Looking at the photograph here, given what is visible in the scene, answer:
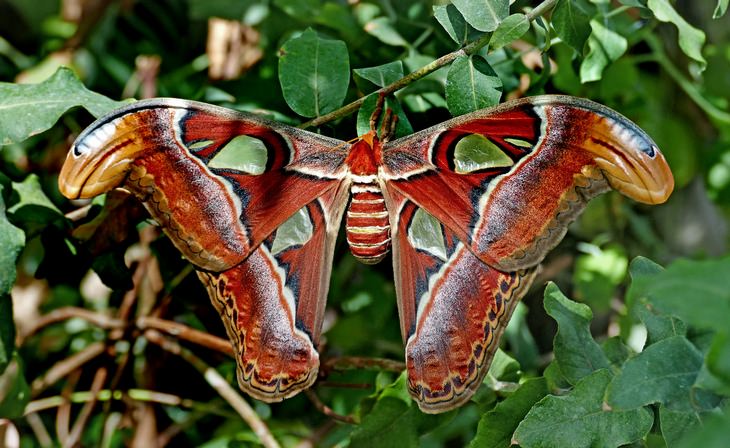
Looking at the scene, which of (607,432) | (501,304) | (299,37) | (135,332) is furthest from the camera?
(135,332)

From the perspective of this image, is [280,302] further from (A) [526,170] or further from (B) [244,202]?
(A) [526,170]

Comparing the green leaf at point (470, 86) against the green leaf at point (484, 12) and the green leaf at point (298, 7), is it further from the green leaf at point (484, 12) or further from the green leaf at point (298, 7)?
the green leaf at point (298, 7)

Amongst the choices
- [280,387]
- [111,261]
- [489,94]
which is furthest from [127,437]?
[489,94]

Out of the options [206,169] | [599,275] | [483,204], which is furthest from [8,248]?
[599,275]

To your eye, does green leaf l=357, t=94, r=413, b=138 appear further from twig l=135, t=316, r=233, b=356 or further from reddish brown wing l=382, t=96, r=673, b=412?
twig l=135, t=316, r=233, b=356

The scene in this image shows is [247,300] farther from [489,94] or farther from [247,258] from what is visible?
[489,94]

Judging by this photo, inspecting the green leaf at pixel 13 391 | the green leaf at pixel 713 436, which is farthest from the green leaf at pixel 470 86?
the green leaf at pixel 13 391
